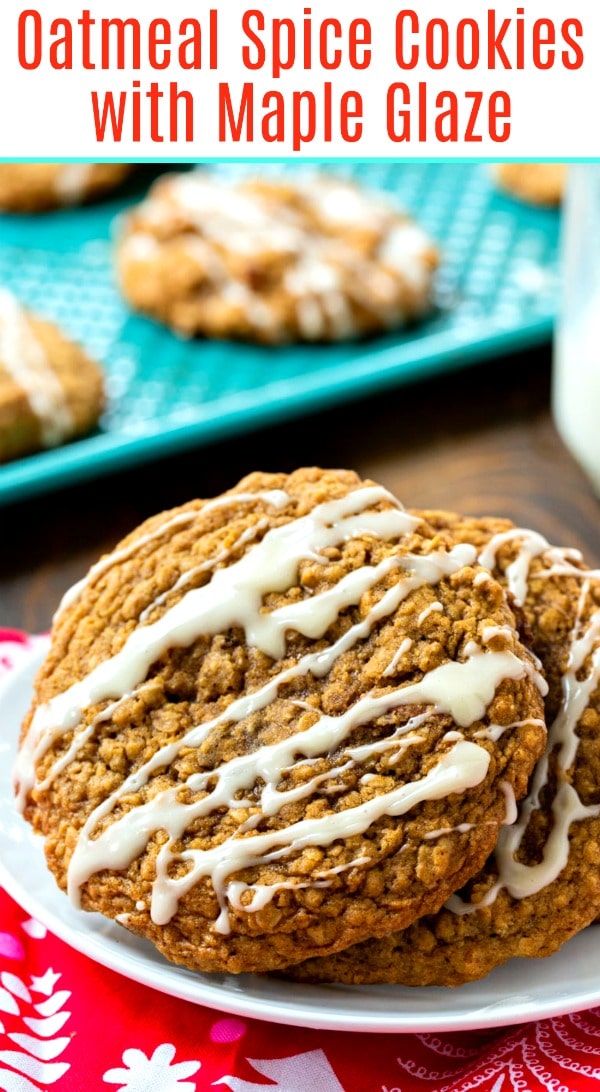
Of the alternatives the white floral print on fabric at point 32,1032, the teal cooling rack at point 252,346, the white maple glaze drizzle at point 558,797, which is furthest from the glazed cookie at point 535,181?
the white floral print on fabric at point 32,1032

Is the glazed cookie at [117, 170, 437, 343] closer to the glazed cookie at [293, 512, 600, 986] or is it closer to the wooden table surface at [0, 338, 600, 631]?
the wooden table surface at [0, 338, 600, 631]

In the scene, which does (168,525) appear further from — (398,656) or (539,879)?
(539,879)

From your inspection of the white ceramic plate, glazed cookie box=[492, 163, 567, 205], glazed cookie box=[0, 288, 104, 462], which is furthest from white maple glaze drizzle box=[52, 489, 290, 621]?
glazed cookie box=[492, 163, 567, 205]

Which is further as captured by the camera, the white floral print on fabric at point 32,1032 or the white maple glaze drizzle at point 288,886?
the white floral print on fabric at point 32,1032

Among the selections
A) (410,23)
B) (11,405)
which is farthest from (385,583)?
(11,405)

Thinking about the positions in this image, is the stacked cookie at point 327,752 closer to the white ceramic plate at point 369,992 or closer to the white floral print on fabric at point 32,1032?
the white ceramic plate at point 369,992
